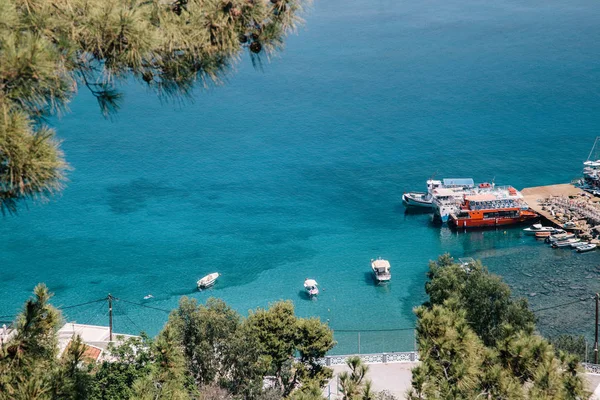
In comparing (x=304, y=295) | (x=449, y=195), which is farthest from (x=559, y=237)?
(x=304, y=295)

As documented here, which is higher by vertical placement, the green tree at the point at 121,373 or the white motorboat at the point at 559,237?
the white motorboat at the point at 559,237

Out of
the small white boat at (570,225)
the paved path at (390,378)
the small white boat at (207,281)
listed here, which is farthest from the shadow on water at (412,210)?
the paved path at (390,378)

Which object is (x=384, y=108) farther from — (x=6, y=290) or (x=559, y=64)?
(x=6, y=290)

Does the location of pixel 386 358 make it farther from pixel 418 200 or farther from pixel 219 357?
pixel 418 200

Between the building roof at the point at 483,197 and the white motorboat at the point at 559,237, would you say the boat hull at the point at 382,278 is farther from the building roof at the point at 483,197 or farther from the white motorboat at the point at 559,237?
the white motorboat at the point at 559,237

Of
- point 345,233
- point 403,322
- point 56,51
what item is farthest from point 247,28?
point 345,233

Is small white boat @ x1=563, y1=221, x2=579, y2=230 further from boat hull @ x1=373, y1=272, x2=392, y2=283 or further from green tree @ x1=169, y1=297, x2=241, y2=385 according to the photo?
green tree @ x1=169, y1=297, x2=241, y2=385
